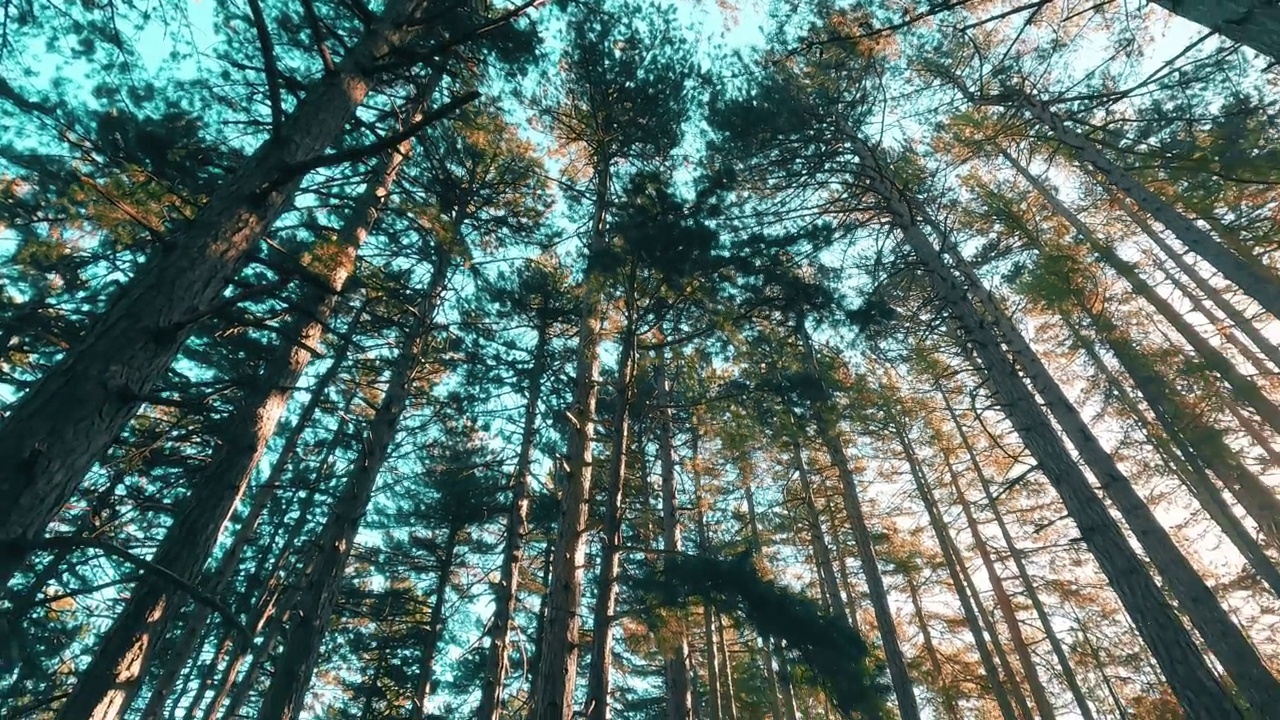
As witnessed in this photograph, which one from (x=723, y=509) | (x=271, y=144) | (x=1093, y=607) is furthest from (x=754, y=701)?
(x=271, y=144)

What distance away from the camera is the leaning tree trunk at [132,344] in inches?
83.2

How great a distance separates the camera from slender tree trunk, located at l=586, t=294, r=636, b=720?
5109 mm

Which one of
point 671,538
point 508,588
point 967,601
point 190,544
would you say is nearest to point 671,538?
point 671,538

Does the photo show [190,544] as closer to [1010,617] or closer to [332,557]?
[332,557]

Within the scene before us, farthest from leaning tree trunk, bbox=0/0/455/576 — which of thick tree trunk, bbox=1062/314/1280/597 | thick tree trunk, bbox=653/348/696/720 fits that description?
thick tree trunk, bbox=1062/314/1280/597

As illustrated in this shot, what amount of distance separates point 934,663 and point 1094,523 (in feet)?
34.0

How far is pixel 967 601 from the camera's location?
12.2 metres

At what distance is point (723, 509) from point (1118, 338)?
1022cm

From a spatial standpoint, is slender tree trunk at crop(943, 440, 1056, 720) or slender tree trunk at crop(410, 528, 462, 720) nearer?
slender tree trunk at crop(410, 528, 462, 720)

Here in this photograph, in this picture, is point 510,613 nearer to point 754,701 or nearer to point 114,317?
point 114,317

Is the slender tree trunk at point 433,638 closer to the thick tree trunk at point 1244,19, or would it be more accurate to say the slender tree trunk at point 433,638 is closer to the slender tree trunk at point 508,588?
the slender tree trunk at point 508,588

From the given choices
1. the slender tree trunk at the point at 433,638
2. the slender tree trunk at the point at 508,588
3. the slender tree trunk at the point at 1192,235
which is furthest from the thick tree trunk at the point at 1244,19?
the slender tree trunk at the point at 433,638

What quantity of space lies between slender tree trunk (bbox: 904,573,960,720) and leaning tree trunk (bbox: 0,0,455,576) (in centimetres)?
1413

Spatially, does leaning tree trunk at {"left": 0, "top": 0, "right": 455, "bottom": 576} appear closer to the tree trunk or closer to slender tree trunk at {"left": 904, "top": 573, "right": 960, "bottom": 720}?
the tree trunk
